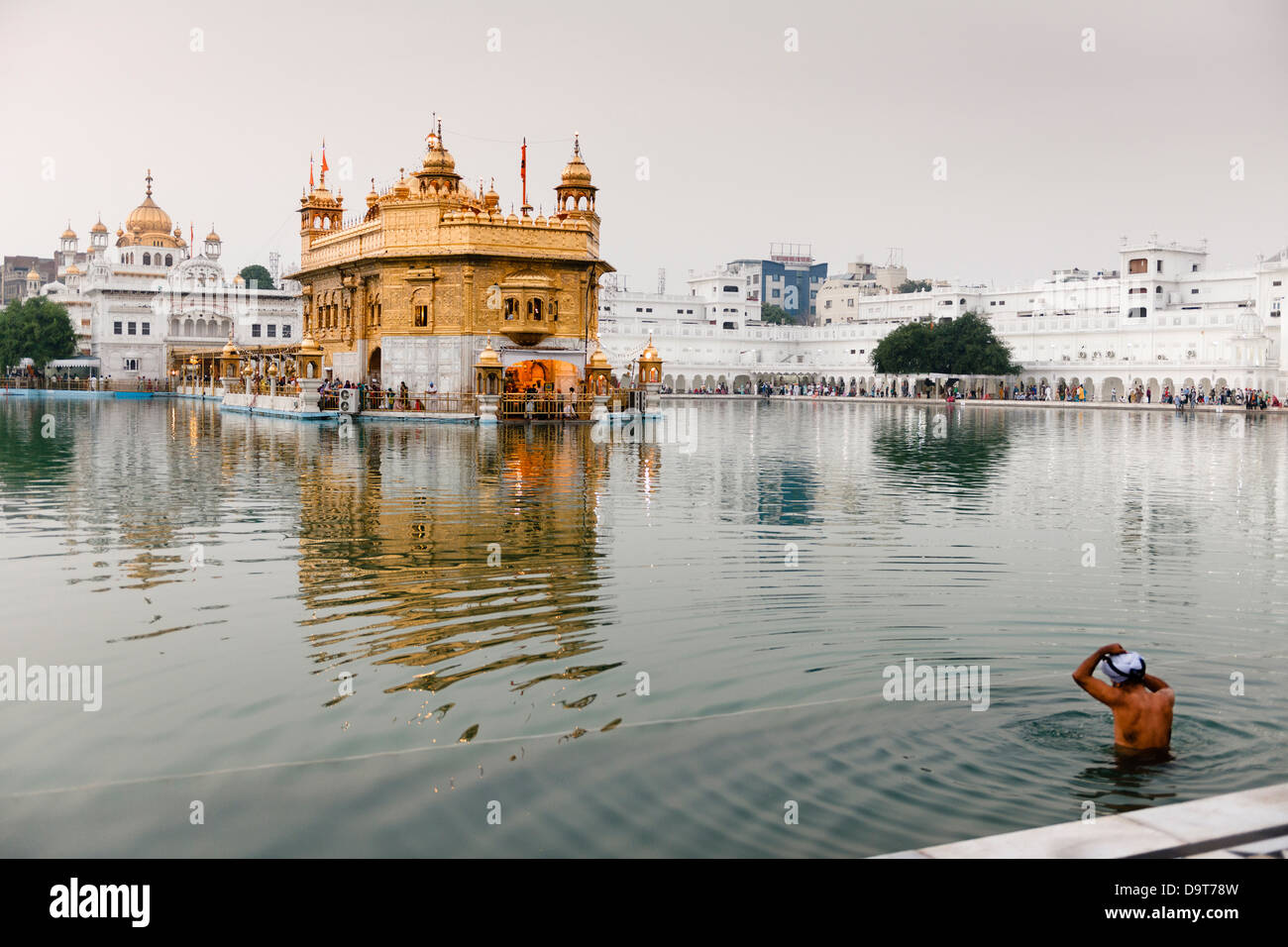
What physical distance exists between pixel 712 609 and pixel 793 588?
1260mm

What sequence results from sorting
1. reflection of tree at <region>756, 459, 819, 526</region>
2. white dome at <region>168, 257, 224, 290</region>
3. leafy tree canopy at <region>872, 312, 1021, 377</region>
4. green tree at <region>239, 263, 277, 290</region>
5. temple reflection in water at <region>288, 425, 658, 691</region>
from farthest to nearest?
green tree at <region>239, 263, 277, 290</region>
leafy tree canopy at <region>872, 312, 1021, 377</region>
white dome at <region>168, 257, 224, 290</region>
reflection of tree at <region>756, 459, 819, 526</region>
temple reflection in water at <region>288, 425, 658, 691</region>

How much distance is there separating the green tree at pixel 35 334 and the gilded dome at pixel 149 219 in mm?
14365

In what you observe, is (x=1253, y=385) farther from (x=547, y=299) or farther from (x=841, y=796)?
(x=841, y=796)

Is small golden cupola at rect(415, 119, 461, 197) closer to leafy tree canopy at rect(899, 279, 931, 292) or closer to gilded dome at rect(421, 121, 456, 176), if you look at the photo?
gilded dome at rect(421, 121, 456, 176)

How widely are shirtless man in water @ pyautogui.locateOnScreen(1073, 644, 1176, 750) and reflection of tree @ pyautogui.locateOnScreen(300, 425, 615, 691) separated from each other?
11.2 ft

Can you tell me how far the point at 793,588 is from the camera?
37.4ft

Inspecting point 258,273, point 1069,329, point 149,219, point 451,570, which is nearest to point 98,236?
point 149,219

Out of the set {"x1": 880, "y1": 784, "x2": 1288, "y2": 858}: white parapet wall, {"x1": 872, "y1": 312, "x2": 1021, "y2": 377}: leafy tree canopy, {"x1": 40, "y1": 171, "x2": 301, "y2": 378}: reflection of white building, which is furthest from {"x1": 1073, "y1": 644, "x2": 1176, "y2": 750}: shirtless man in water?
{"x1": 40, "y1": 171, "x2": 301, "y2": 378}: reflection of white building

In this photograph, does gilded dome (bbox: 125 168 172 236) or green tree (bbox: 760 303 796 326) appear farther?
green tree (bbox: 760 303 796 326)

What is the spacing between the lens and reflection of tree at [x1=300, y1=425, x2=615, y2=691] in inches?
346

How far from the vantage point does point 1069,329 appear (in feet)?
295

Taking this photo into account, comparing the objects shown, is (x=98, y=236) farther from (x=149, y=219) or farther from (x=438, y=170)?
(x=438, y=170)

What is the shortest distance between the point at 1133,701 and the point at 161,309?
90033 millimetres

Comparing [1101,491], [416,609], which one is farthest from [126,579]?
[1101,491]
